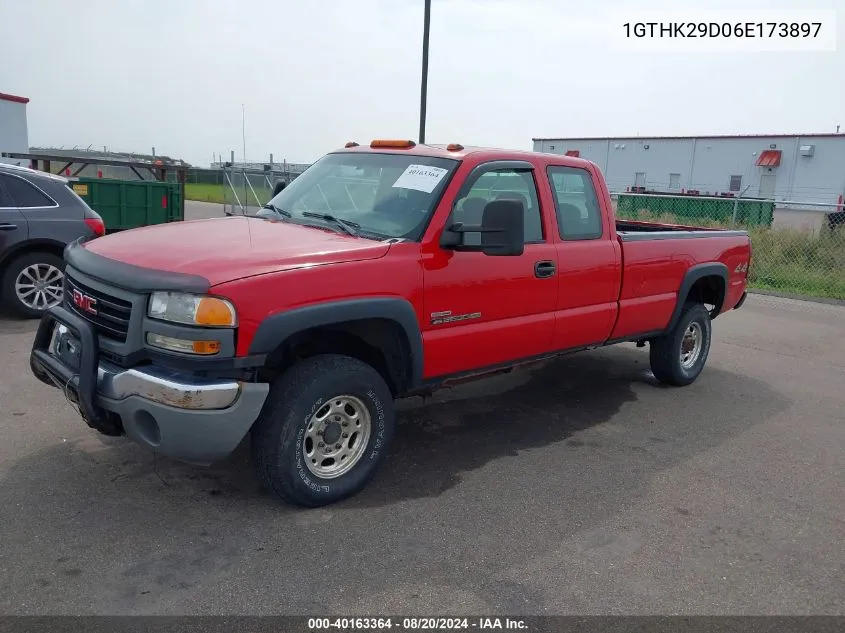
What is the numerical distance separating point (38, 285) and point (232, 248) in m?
5.04

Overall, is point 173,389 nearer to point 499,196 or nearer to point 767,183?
point 499,196

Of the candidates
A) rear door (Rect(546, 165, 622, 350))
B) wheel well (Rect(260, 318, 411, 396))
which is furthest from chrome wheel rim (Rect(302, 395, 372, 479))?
rear door (Rect(546, 165, 622, 350))

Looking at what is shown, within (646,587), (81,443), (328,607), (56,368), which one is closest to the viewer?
(328,607)

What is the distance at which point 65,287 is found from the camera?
167 inches

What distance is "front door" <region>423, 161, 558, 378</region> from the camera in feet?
14.0

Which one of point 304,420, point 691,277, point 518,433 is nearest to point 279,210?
point 304,420

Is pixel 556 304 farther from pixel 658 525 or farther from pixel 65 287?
pixel 65 287

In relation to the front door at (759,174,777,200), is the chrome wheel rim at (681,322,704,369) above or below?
below

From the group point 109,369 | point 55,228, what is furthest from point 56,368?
point 55,228

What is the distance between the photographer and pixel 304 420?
3738mm

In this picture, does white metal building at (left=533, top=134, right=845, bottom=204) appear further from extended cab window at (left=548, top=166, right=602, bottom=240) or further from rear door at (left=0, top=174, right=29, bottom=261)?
rear door at (left=0, top=174, right=29, bottom=261)

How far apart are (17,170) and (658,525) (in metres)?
7.19

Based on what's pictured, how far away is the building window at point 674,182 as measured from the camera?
143 ft

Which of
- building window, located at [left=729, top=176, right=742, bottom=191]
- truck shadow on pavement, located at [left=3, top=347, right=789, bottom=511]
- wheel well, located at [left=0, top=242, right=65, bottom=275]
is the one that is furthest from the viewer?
building window, located at [left=729, top=176, right=742, bottom=191]
